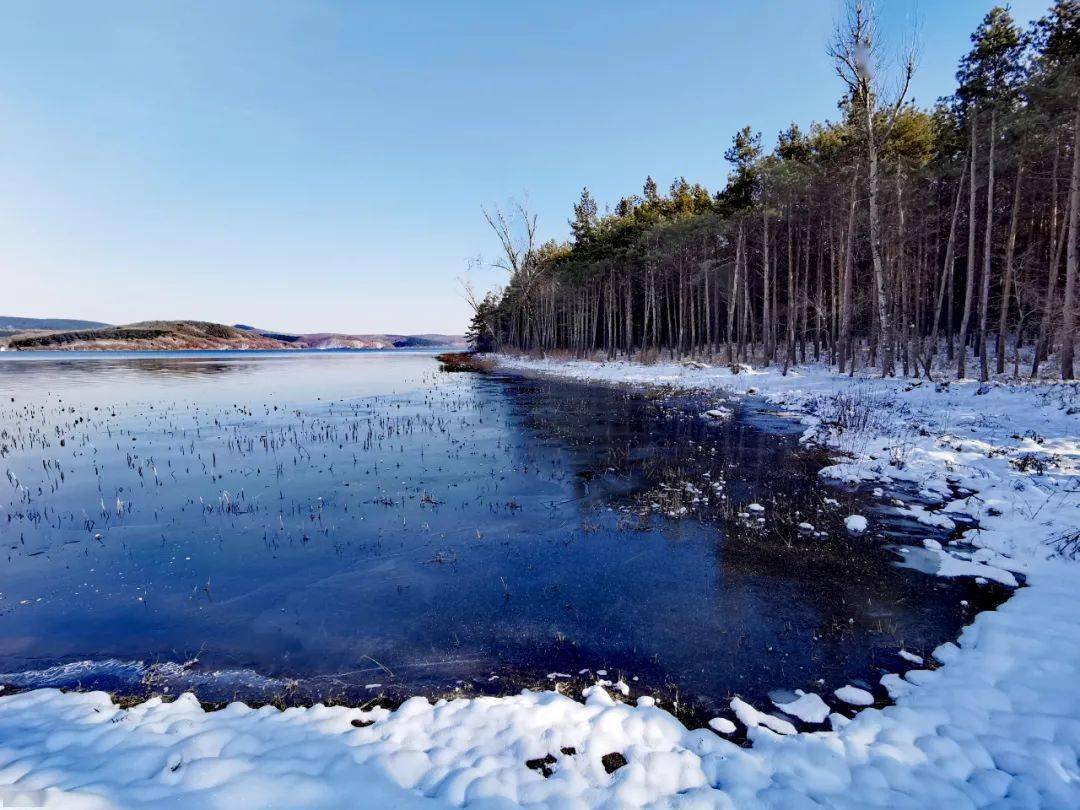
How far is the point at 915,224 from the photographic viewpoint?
2742 centimetres

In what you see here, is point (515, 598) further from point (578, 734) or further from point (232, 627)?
point (232, 627)

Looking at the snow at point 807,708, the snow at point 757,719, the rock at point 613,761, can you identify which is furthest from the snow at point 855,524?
the rock at point 613,761

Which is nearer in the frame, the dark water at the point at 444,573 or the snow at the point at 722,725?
the snow at the point at 722,725

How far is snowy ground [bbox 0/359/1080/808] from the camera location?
2891mm

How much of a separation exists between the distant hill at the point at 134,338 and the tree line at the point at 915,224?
15575 cm

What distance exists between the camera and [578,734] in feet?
11.7

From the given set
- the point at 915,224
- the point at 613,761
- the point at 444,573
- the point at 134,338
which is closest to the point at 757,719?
the point at 613,761

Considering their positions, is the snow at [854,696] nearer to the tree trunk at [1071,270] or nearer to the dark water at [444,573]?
the dark water at [444,573]

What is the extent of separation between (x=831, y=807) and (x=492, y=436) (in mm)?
13885

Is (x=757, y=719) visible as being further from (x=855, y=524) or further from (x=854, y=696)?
(x=855, y=524)

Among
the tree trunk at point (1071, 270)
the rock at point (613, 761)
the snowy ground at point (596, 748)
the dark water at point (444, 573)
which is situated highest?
the tree trunk at point (1071, 270)

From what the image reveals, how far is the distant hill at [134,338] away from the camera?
138250mm

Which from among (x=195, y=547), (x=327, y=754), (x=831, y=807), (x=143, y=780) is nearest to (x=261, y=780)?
(x=327, y=754)

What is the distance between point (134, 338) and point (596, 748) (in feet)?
646
